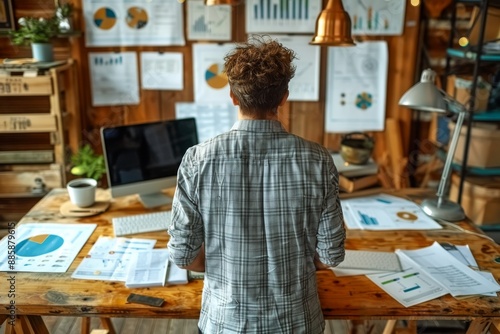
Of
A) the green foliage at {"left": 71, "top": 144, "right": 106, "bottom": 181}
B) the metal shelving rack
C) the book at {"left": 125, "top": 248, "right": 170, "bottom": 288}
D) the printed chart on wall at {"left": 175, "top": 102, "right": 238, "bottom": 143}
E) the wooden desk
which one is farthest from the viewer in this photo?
the printed chart on wall at {"left": 175, "top": 102, "right": 238, "bottom": 143}

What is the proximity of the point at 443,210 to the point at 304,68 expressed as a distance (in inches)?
53.3

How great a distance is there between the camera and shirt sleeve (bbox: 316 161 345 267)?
4.05ft

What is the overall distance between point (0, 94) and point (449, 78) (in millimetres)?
2600

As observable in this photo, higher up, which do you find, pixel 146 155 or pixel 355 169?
pixel 146 155

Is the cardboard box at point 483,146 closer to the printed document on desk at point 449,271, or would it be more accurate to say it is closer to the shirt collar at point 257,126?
the printed document on desk at point 449,271

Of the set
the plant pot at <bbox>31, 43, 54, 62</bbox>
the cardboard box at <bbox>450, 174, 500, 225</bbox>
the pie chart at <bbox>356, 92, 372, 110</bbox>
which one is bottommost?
the cardboard box at <bbox>450, 174, 500, 225</bbox>

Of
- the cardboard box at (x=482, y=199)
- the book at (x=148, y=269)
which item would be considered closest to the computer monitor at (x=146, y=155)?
the book at (x=148, y=269)

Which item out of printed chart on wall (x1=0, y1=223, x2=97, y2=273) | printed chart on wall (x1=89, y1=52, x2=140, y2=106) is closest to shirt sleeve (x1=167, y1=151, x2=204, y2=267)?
printed chart on wall (x1=0, y1=223, x2=97, y2=273)

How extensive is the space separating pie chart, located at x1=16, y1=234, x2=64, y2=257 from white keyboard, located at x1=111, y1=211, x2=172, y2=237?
0.22 meters

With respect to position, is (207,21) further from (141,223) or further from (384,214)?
(384,214)

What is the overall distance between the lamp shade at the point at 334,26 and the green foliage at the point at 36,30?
166 centimetres

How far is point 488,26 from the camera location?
2.72 m

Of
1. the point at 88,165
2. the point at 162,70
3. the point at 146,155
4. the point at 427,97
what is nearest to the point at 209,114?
the point at 162,70

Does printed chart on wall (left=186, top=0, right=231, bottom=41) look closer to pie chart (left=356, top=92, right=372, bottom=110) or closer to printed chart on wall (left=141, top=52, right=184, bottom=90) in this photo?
printed chart on wall (left=141, top=52, right=184, bottom=90)
